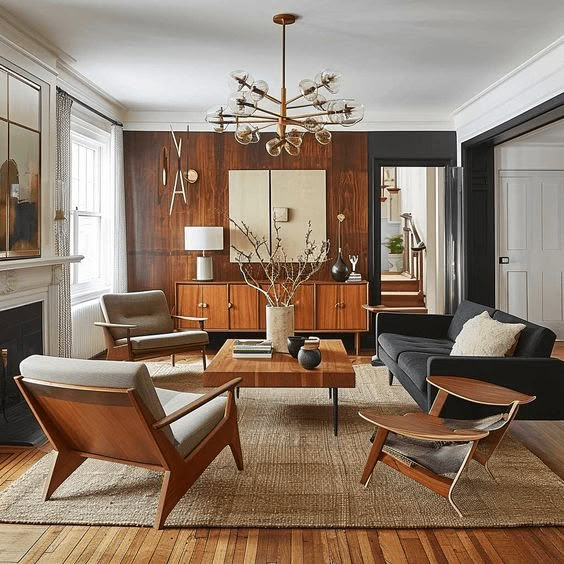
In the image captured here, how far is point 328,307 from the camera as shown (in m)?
7.09

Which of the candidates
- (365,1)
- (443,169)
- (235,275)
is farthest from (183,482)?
(443,169)

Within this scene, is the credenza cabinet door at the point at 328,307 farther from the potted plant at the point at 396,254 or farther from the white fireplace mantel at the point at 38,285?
the potted plant at the point at 396,254

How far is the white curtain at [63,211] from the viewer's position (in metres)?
5.36

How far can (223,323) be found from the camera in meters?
7.09

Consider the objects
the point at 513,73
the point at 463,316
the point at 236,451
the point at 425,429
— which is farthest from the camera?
the point at 513,73

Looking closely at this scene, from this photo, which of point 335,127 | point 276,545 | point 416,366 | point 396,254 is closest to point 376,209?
point 335,127

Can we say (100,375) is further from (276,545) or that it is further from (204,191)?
(204,191)

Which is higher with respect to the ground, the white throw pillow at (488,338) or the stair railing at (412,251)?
the stair railing at (412,251)

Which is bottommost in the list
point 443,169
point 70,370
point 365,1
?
point 70,370

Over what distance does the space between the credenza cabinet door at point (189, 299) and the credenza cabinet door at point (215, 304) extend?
5 centimetres

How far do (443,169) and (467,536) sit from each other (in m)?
5.19

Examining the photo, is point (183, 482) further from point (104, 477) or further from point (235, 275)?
point (235, 275)

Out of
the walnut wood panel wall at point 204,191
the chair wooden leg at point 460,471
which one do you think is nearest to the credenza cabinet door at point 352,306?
the walnut wood panel wall at point 204,191

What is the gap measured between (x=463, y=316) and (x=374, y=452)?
96.2 inches
